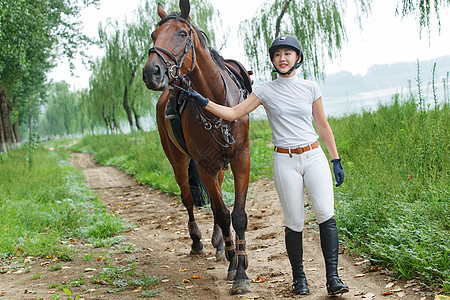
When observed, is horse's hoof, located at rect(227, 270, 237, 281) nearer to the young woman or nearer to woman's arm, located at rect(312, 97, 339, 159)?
the young woman

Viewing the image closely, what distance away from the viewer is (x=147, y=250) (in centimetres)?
543

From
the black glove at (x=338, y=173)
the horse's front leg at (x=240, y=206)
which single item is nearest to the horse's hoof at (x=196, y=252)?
the horse's front leg at (x=240, y=206)

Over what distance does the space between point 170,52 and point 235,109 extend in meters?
0.72

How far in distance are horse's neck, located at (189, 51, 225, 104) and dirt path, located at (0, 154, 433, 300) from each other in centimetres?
179

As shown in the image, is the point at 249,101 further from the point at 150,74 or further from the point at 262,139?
the point at 262,139

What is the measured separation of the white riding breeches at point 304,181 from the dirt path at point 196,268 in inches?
27.6

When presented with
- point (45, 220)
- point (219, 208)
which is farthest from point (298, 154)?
point (45, 220)

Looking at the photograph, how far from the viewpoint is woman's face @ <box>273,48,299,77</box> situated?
315 cm

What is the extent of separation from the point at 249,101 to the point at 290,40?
603mm

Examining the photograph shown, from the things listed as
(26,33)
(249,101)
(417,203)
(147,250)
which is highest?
(26,33)

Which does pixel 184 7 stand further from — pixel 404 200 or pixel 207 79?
pixel 404 200

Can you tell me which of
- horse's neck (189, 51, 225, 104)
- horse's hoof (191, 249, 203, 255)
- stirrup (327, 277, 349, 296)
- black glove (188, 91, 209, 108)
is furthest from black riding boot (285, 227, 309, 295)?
horse's hoof (191, 249, 203, 255)

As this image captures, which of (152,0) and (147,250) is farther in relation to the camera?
(152,0)

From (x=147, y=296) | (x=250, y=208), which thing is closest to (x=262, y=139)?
(x=250, y=208)
